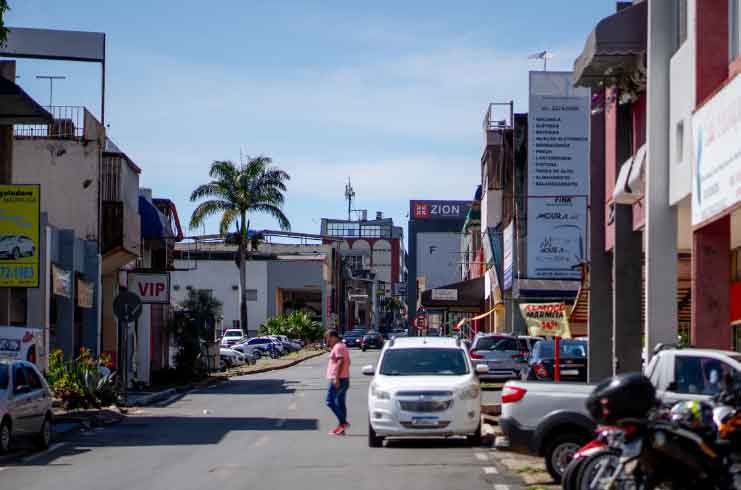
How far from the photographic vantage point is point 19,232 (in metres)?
30.8

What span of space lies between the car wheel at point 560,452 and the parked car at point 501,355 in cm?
2489

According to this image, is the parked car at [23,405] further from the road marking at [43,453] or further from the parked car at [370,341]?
the parked car at [370,341]

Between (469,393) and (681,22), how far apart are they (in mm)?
8203

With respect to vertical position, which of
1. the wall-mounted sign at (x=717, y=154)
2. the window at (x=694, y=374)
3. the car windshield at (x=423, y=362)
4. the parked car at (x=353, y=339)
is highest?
the wall-mounted sign at (x=717, y=154)

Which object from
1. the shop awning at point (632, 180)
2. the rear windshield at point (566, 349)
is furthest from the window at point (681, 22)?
the rear windshield at point (566, 349)

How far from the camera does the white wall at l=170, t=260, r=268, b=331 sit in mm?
106062

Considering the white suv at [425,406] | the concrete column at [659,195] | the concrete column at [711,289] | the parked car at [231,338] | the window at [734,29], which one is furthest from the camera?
the parked car at [231,338]

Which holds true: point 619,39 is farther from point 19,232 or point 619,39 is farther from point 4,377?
point 19,232

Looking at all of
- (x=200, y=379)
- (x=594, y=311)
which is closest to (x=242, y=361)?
(x=200, y=379)

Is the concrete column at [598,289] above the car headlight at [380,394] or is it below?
above

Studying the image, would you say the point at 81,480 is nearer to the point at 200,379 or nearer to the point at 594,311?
the point at 594,311

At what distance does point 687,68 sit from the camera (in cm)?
2111

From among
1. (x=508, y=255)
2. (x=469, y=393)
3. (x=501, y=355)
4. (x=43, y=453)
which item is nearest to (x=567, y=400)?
(x=469, y=393)

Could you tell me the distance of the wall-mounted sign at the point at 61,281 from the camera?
36100 millimetres
